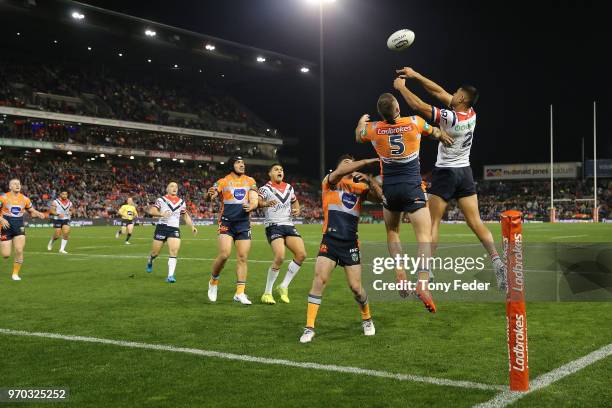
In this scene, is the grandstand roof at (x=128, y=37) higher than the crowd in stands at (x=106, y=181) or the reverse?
higher

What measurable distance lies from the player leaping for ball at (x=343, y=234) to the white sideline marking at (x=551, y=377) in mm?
2171

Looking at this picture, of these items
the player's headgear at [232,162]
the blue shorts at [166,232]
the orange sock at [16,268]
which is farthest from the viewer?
the blue shorts at [166,232]

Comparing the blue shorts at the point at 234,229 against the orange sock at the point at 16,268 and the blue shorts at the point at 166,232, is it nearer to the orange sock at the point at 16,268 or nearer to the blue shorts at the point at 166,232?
the blue shorts at the point at 166,232

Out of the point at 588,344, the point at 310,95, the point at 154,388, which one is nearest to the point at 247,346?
the point at 154,388

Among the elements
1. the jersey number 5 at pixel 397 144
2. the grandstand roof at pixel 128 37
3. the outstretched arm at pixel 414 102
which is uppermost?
the grandstand roof at pixel 128 37

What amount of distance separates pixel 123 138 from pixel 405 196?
56.8 m

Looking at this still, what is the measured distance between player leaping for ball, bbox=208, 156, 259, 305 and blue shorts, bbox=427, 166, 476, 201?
317 cm

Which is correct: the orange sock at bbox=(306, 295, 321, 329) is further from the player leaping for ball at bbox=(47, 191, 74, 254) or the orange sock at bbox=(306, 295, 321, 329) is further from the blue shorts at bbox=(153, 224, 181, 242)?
the player leaping for ball at bbox=(47, 191, 74, 254)

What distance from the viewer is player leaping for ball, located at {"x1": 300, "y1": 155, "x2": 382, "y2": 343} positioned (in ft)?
21.1

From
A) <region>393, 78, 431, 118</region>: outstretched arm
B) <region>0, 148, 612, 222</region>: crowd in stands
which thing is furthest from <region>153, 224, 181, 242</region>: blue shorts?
<region>0, 148, 612, 222</region>: crowd in stands

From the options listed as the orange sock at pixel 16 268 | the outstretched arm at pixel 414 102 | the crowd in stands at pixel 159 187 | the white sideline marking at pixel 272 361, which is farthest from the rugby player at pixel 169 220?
the crowd in stands at pixel 159 187

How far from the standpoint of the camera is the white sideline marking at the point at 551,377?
4145 mm

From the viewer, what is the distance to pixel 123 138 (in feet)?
196

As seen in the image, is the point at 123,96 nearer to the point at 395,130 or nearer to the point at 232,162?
the point at 232,162
